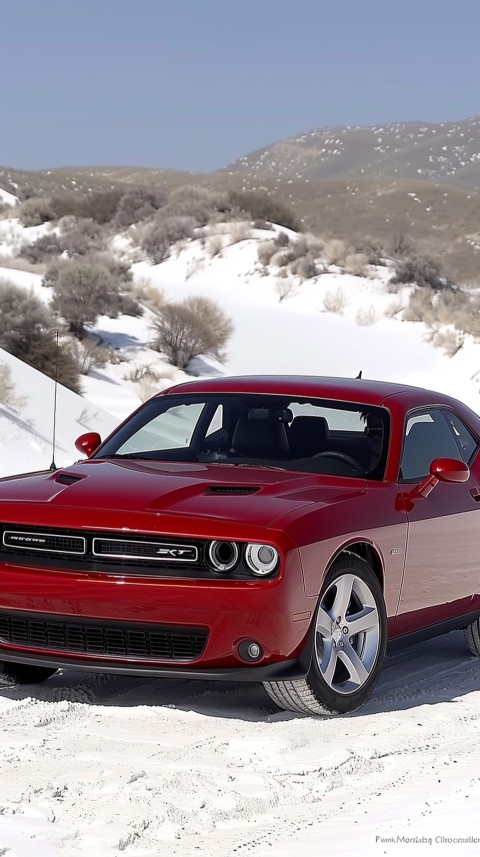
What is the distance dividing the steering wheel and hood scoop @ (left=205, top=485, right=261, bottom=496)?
2.60 feet

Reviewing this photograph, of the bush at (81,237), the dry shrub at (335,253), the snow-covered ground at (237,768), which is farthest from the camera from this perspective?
the dry shrub at (335,253)

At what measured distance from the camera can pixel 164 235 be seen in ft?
157

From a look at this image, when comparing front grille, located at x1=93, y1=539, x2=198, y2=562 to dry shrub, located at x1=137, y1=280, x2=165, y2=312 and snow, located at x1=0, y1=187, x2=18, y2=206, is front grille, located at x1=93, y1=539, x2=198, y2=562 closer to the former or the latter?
dry shrub, located at x1=137, y1=280, x2=165, y2=312

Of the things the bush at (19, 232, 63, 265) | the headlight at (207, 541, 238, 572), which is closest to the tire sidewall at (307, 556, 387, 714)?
the headlight at (207, 541, 238, 572)

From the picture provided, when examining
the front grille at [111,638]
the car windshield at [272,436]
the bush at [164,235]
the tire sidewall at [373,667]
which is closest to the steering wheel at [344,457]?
the car windshield at [272,436]

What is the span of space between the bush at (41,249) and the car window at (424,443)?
3538 centimetres

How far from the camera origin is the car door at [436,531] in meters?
6.80

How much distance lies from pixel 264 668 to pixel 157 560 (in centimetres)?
61

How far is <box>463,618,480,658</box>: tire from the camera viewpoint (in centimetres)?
791

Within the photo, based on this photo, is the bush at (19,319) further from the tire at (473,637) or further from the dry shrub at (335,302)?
the tire at (473,637)

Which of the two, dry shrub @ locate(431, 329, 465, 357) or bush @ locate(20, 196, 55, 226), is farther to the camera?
bush @ locate(20, 196, 55, 226)

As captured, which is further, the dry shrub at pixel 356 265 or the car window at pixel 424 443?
the dry shrub at pixel 356 265

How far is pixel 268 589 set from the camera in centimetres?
564

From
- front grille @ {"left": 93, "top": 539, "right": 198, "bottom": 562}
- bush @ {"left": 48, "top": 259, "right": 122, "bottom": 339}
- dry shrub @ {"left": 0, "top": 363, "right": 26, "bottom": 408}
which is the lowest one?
bush @ {"left": 48, "top": 259, "right": 122, "bottom": 339}
